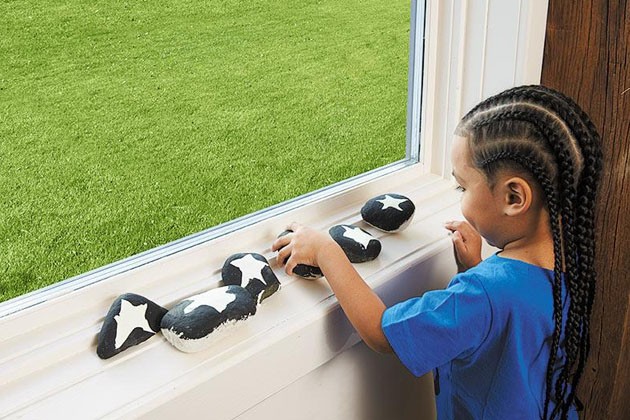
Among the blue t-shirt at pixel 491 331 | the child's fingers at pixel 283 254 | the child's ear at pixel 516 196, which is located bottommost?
the blue t-shirt at pixel 491 331

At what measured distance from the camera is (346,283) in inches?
33.1

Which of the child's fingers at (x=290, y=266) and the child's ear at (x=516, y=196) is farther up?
the child's ear at (x=516, y=196)

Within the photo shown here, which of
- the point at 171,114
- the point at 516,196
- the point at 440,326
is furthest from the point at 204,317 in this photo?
the point at 171,114

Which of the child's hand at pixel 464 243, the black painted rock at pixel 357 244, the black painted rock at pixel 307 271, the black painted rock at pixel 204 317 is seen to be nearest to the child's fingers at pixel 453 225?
the child's hand at pixel 464 243

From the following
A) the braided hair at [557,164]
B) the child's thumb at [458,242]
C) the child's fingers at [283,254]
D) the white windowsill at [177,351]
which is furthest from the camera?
the child's thumb at [458,242]

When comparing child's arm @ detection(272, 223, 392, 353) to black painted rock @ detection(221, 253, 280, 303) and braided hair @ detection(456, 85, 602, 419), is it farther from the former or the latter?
braided hair @ detection(456, 85, 602, 419)

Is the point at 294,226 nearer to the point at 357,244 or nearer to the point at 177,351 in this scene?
the point at 357,244

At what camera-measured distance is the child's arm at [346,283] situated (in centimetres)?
83

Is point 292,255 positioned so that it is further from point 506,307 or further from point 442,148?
point 442,148

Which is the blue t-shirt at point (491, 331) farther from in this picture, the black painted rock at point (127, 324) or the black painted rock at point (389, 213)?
the black painted rock at point (127, 324)

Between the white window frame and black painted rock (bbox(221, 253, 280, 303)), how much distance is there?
0.02m

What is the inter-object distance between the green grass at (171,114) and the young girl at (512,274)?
40 cm

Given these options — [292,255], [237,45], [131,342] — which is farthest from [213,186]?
[131,342]

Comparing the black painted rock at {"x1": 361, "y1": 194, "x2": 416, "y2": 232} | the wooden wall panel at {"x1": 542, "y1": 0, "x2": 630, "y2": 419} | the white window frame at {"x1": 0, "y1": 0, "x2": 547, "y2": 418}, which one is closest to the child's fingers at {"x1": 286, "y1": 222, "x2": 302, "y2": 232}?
the white window frame at {"x1": 0, "y1": 0, "x2": 547, "y2": 418}
